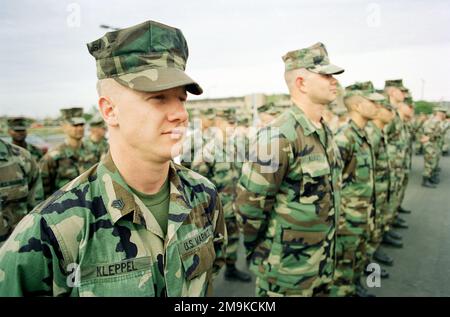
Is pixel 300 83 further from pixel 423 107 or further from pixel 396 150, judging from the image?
pixel 423 107

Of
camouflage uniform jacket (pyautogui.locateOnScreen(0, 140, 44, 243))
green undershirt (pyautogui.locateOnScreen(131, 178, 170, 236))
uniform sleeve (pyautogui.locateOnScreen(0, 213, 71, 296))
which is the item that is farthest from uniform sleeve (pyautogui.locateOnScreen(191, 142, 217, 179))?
uniform sleeve (pyautogui.locateOnScreen(0, 213, 71, 296))

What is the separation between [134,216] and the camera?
130 cm

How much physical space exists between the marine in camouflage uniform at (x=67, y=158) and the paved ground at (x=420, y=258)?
2.78 meters

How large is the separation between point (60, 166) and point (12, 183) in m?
1.97

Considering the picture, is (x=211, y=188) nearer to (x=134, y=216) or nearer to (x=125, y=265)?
(x=134, y=216)

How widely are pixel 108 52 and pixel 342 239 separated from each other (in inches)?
124

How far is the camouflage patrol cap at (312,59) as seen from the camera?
8.63ft

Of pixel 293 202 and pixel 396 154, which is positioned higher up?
pixel 293 202

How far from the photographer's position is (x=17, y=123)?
484 cm

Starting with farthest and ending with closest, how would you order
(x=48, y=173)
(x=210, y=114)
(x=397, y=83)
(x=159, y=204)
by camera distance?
(x=210, y=114), (x=397, y=83), (x=48, y=173), (x=159, y=204)

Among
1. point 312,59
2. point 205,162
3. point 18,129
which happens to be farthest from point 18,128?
point 312,59

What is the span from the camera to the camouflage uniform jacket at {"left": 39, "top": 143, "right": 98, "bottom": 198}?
466 centimetres

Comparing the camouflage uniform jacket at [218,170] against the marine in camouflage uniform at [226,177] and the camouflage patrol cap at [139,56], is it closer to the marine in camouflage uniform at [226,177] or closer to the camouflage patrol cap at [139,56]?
the marine in camouflage uniform at [226,177]
